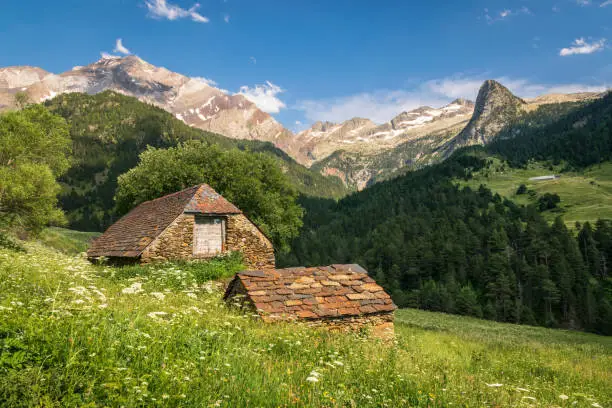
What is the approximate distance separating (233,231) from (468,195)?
126 metres

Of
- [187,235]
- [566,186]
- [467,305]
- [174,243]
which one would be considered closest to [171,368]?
[174,243]

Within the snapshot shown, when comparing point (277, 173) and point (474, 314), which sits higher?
point (277, 173)

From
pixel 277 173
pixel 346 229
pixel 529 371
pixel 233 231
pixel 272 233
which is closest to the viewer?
pixel 529 371

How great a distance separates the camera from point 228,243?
21.6m

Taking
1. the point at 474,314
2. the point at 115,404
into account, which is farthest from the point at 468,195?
the point at 115,404

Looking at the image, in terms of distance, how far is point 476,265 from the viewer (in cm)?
8662

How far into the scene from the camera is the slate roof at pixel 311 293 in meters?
9.38

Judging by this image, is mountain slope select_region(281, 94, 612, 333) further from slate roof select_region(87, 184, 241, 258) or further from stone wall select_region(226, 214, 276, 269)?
slate roof select_region(87, 184, 241, 258)

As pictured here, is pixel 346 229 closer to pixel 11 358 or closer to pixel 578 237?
pixel 578 237

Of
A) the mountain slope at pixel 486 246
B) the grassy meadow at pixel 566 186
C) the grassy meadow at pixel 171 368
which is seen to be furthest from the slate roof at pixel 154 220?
the grassy meadow at pixel 566 186

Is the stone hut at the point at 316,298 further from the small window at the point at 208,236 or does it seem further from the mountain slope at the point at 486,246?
the mountain slope at the point at 486,246

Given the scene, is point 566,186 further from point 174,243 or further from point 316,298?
point 316,298

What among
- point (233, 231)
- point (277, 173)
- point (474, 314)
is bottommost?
point (474, 314)

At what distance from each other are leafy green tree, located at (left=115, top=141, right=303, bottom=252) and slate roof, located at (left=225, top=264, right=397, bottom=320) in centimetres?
2103
